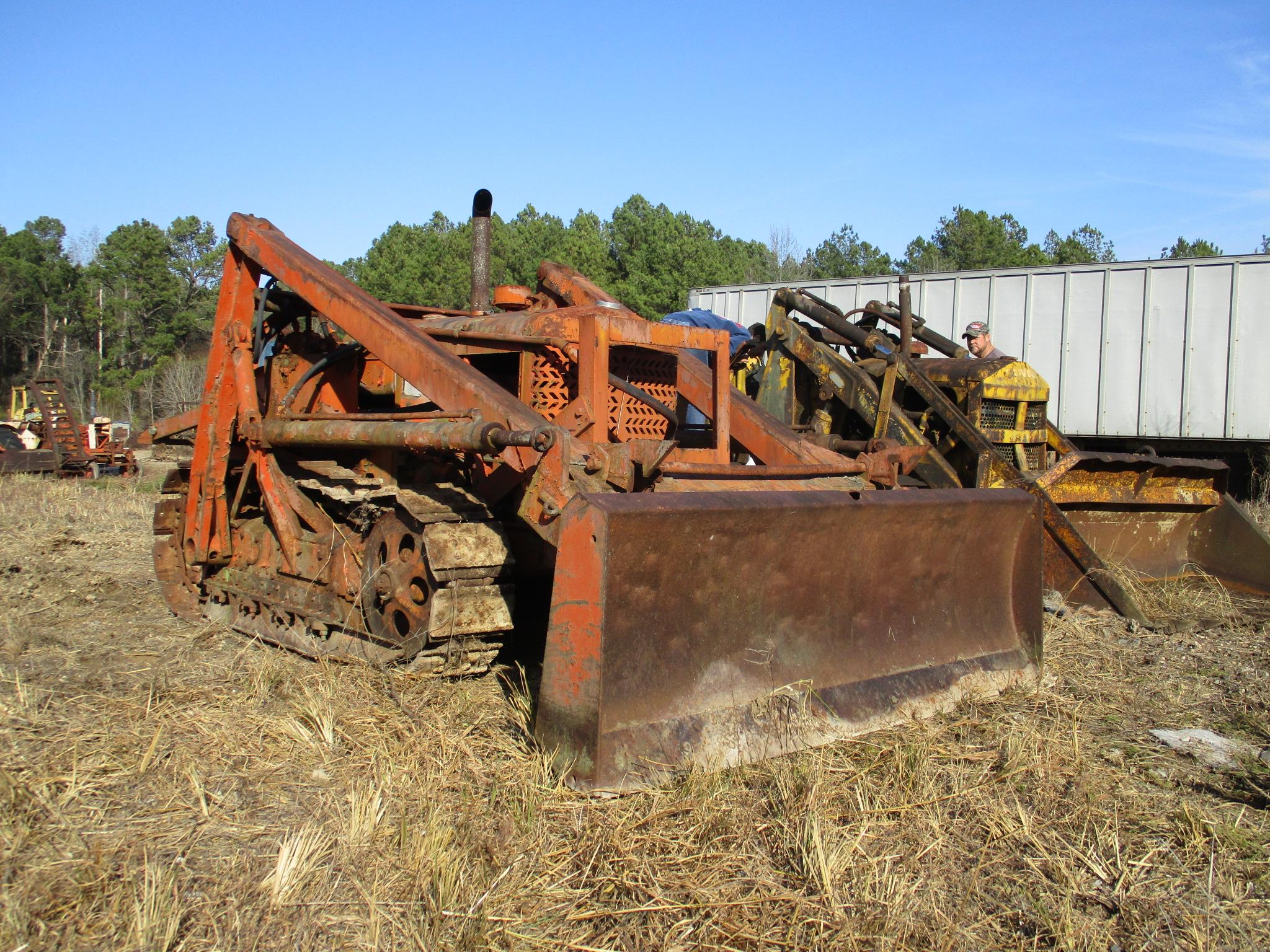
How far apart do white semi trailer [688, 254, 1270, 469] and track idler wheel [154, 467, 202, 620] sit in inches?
361

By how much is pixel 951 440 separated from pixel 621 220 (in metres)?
30.1

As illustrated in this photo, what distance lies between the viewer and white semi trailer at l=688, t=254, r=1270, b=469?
10.5m

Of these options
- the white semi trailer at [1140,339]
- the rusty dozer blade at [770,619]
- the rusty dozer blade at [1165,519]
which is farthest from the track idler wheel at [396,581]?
the white semi trailer at [1140,339]

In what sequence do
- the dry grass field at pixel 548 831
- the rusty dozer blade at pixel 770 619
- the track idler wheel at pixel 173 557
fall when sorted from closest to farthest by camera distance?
the dry grass field at pixel 548 831, the rusty dozer blade at pixel 770 619, the track idler wheel at pixel 173 557

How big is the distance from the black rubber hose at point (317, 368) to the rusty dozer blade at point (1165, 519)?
4373 millimetres

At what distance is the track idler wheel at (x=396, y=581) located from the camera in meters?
3.82

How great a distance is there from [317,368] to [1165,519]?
220 inches

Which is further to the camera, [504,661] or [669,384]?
[669,384]

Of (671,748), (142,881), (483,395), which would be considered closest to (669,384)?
(483,395)

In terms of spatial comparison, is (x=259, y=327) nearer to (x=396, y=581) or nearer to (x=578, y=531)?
(x=396, y=581)

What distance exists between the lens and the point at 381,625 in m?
4.05

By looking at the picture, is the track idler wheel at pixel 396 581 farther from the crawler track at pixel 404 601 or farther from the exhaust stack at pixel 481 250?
the exhaust stack at pixel 481 250

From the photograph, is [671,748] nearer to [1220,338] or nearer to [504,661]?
[504,661]

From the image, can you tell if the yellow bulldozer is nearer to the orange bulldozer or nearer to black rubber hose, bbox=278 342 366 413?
the orange bulldozer
